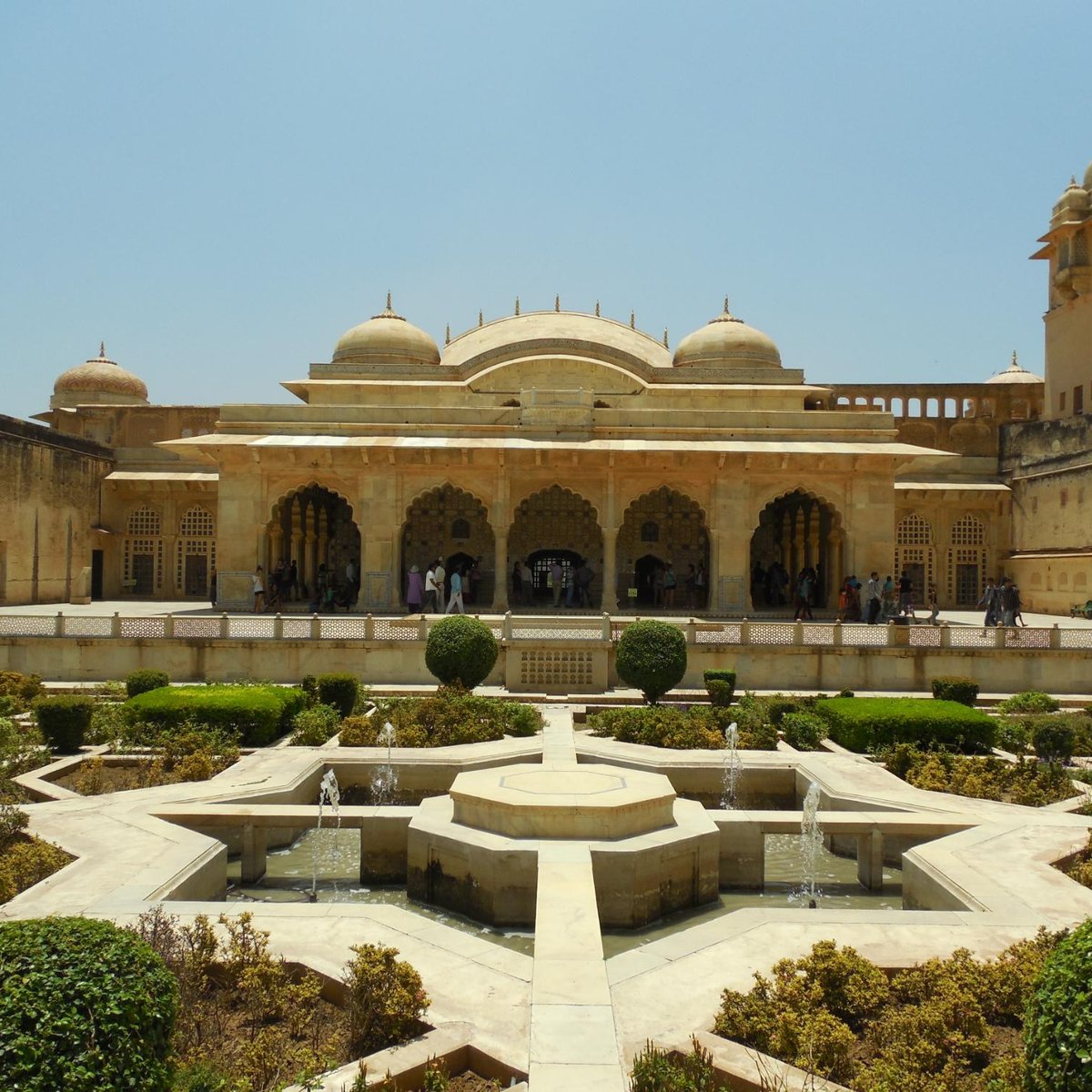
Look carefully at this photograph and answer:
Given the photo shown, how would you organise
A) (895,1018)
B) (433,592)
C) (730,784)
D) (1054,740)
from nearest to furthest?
(895,1018) → (730,784) → (1054,740) → (433,592)

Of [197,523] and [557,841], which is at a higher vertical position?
[197,523]

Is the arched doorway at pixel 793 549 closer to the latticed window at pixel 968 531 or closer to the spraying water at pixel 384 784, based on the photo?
the latticed window at pixel 968 531

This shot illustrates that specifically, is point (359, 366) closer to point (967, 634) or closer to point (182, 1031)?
point (967, 634)

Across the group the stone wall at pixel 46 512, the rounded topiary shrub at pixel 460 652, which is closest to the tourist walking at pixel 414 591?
the rounded topiary shrub at pixel 460 652

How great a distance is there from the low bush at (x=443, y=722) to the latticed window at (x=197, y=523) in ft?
55.3

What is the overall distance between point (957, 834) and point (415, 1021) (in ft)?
16.0

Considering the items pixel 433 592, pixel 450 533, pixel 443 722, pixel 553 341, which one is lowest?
pixel 443 722

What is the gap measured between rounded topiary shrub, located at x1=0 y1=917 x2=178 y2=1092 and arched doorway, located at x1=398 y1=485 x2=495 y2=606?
69.2 ft

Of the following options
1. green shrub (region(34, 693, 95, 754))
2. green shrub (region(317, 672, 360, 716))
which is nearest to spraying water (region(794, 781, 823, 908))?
green shrub (region(317, 672, 360, 716))

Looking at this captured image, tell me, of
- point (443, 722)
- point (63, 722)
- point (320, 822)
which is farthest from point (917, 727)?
point (63, 722)

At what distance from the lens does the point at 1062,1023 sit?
3.11 metres

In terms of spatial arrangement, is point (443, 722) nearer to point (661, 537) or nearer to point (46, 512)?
point (661, 537)

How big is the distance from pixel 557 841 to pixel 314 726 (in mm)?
5200

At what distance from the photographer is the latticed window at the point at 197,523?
90.8 feet
